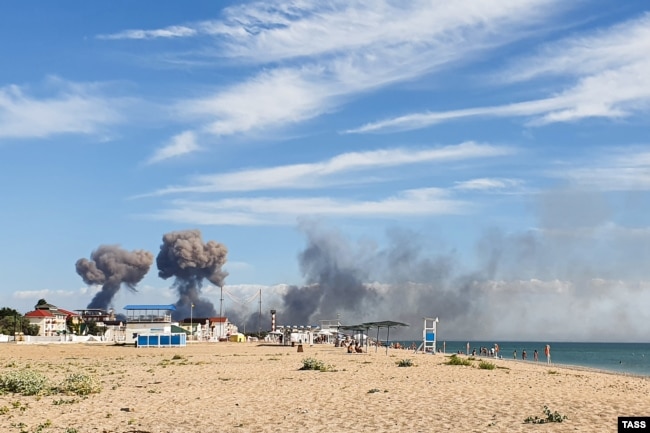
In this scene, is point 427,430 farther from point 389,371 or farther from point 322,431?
point 389,371

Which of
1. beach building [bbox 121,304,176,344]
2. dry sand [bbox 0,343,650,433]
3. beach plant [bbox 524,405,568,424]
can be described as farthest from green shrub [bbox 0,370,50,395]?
beach building [bbox 121,304,176,344]

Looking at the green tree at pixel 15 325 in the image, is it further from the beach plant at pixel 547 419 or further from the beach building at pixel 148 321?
the beach plant at pixel 547 419

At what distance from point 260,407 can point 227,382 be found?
9.22m

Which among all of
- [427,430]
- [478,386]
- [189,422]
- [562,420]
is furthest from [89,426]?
[478,386]

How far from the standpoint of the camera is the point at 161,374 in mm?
34781

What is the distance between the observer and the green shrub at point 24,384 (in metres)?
24.7

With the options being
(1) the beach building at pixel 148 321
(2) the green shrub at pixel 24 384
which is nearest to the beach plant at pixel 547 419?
(2) the green shrub at pixel 24 384

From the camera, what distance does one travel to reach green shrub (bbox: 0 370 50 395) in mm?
24734

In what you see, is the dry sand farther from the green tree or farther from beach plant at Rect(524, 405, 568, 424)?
the green tree

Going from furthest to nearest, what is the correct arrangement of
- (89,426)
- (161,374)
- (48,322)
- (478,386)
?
(48,322)
(161,374)
(478,386)
(89,426)

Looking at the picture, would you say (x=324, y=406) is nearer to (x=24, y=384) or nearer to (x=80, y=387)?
(x=80, y=387)

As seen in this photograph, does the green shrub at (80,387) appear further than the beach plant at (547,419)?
Yes

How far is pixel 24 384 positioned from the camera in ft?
83.4

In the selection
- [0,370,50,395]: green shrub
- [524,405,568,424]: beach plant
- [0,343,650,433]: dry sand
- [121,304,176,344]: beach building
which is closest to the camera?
[524,405,568,424]: beach plant
